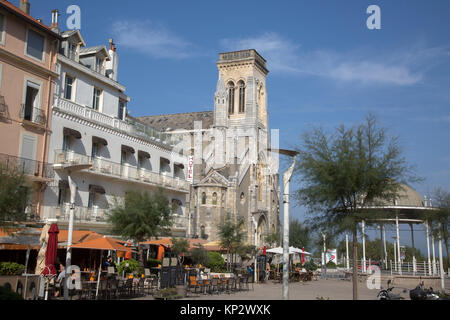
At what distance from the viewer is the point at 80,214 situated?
25.7 metres

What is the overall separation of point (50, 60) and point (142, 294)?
14.0 metres

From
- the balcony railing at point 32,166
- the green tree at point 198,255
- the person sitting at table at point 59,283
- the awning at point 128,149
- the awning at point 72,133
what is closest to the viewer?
the person sitting at table at point 59,283

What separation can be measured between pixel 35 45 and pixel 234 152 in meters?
46.6

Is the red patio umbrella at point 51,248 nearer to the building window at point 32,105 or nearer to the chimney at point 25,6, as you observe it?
the building window at point 32,105

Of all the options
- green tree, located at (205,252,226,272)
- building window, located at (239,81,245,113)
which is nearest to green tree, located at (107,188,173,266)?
green tree, located at (205,252,226,272)

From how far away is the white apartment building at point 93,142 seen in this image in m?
24.6

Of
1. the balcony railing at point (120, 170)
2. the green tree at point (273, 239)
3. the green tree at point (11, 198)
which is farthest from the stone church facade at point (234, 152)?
the green tree at point (11, 198)

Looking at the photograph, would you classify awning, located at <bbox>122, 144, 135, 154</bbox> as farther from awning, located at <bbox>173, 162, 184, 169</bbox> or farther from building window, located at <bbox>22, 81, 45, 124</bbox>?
building window, located at <bbox>22, 81, 45, 124</bbox>

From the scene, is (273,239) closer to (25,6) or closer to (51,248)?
(25,6)

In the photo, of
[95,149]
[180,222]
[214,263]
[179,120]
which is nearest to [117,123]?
[95,149]

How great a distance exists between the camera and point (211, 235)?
58.3 metres
